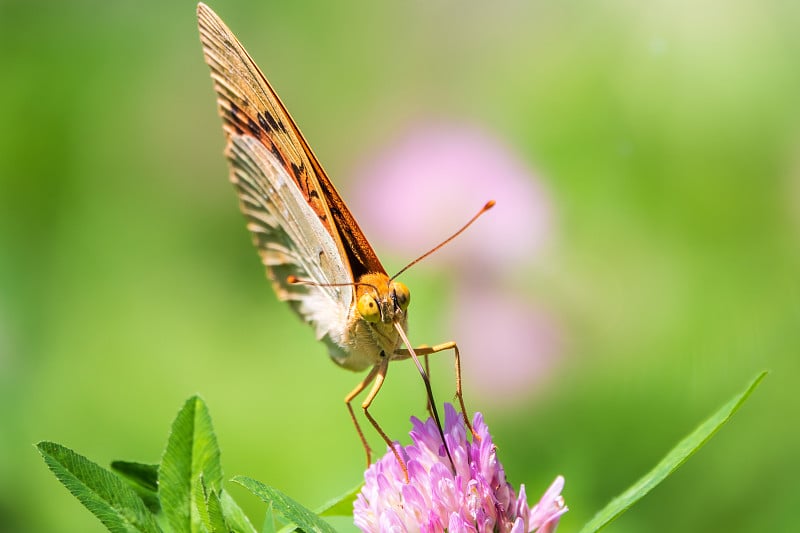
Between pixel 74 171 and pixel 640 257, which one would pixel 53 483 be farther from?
pixel 640 257

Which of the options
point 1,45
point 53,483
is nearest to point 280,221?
point 53,483

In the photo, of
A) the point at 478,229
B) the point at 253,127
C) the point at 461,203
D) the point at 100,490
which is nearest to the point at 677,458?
the point at 100,490

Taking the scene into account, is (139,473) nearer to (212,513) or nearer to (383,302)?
(212,513)

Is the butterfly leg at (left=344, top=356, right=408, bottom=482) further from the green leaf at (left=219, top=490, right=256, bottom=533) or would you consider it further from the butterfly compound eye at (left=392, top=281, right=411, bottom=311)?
the green leaf at (left=219, top=490, right=256, bottom=533)

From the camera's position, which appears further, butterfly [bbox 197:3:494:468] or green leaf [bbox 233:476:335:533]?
butterfly [bbox 197:3:494:468]

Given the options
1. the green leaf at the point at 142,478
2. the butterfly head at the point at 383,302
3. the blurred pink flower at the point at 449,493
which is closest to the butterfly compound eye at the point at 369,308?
the butterfly head at the point at 383,302

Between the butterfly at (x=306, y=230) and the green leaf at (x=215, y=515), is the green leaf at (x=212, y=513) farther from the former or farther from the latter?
the butterfly at (x=306, y=230)

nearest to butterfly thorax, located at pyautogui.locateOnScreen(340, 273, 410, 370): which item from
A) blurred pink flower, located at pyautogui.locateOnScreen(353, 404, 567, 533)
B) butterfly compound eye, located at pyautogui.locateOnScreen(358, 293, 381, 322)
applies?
butterfly compound eye, located at pyautogui.locateOnScreen(358, 293, 381, 322)
